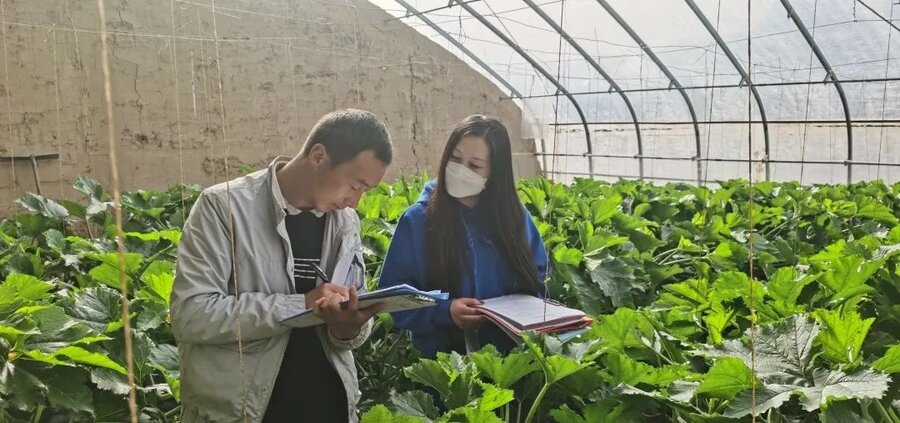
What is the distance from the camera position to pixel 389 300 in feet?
5.54

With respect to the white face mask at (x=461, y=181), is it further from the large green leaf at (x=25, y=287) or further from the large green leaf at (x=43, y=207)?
the large green leaf at (x=43, y=207)

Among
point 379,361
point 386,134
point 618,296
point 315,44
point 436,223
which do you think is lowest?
point 379,361

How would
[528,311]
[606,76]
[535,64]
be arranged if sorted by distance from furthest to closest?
1. [535,64]
2. [606,76]
3. [528,311]

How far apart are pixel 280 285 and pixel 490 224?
0.84 meters

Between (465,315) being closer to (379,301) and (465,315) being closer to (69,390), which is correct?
(379,301)

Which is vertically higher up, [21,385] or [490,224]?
[490,224]

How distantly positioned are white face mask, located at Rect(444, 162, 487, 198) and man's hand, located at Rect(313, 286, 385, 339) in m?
0.72

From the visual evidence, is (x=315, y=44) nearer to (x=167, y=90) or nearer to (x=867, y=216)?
(x=167, y=90)

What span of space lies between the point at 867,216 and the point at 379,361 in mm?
3238

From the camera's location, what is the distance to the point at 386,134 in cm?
186

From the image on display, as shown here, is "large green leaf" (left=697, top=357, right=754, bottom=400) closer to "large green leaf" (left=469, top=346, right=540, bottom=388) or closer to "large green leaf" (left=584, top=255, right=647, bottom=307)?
"large green leaf" (left=469, top=346, right=540, bottom=388)

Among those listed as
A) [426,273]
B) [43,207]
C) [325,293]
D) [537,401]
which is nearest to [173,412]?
[325,293]

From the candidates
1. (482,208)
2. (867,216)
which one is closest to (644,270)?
(482,208)

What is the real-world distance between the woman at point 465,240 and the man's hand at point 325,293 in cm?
65
